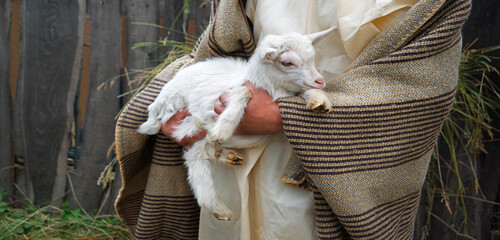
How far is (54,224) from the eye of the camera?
3080mm

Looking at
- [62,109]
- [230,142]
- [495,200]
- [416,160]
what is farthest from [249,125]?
[62,109]

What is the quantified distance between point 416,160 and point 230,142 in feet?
2.03

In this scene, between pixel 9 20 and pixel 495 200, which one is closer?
pixel 495 200

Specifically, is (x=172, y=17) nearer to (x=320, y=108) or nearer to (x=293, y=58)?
(x=293, y=58)

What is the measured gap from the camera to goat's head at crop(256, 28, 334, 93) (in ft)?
4.16

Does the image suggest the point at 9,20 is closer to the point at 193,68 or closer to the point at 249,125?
the point at 193,68

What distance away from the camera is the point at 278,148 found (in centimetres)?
142

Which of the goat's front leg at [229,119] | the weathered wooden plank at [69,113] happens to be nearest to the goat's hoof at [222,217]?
the goat's front leg at [229,119]

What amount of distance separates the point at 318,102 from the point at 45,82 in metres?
2.55

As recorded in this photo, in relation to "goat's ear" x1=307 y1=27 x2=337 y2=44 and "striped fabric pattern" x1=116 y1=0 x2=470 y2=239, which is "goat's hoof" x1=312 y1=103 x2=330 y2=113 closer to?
"striped fabric pattern" x1=116 y1=0 x2=470 y2=239

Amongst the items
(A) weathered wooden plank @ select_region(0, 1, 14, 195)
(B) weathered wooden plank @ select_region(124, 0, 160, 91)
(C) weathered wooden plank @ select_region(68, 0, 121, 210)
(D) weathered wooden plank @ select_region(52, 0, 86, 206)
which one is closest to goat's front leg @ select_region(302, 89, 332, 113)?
(B) weathered wooden plank @ select_region(124, 0, 160, 91)

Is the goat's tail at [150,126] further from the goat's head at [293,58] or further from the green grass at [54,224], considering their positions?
the green grass at [54,224]

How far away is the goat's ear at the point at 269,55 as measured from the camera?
4.19 ft

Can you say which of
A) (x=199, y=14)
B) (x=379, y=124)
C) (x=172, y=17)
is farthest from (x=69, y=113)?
(x=379, y=124)
